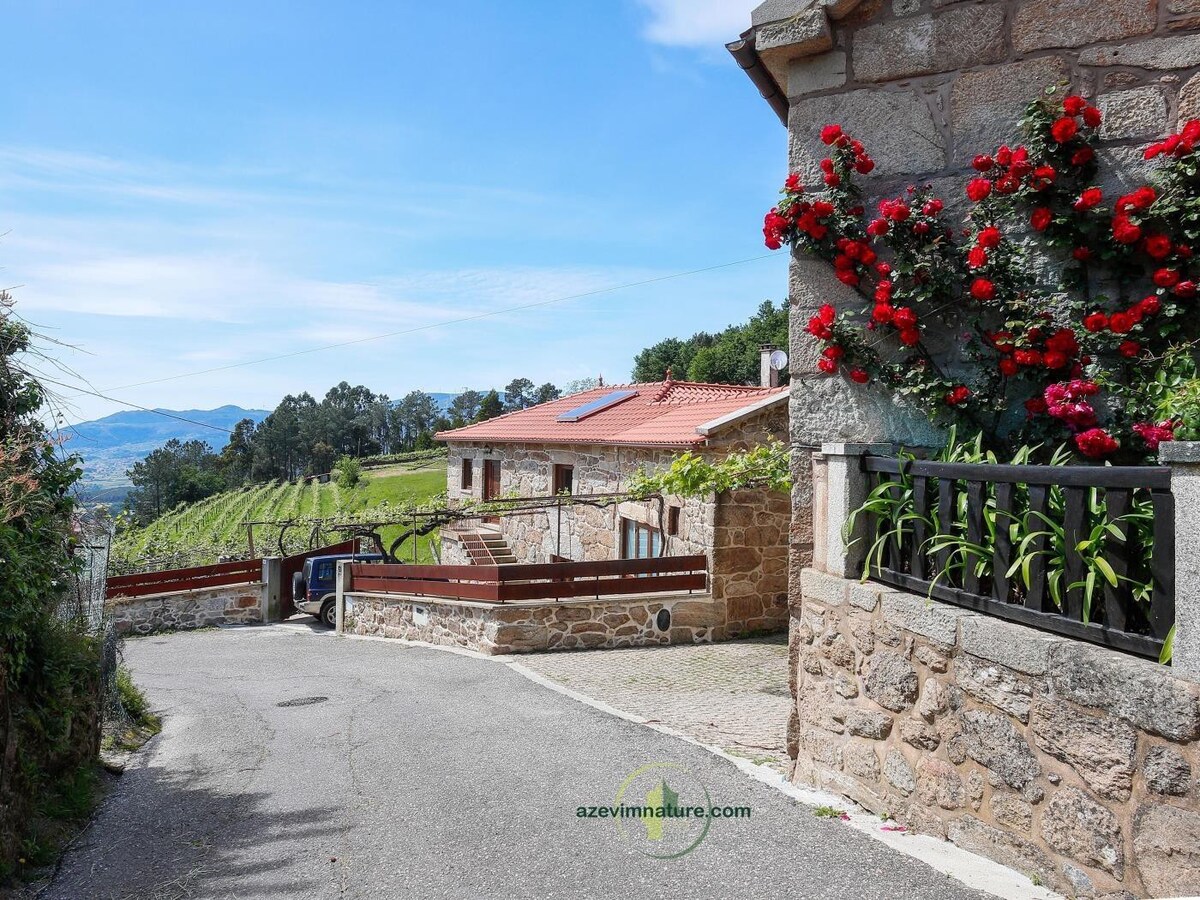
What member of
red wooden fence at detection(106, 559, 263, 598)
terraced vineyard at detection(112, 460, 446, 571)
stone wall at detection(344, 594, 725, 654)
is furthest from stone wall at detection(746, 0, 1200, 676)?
terraced vineyard at detection(112, 460, 446, 571)

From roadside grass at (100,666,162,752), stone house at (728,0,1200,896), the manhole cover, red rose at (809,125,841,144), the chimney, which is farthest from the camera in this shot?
the chimney

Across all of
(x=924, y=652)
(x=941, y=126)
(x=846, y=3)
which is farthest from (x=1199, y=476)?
(x=846, y=3)

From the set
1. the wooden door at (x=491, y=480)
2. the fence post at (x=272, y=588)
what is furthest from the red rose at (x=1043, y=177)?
the wooden door at (x=491, y=480)

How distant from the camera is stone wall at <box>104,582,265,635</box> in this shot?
16578mm

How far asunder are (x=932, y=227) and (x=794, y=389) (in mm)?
1160

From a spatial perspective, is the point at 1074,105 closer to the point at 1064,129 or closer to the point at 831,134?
the point at 1064,129

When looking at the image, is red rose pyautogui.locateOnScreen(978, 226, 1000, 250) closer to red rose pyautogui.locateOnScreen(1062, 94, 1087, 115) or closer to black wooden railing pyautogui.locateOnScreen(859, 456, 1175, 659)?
red rose pyautogui.locateOnScreen(1062, 94, 1087, 115)

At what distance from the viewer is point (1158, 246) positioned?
4.10 m

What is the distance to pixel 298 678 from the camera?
1037 cm

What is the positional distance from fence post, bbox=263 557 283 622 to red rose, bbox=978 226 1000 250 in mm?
16628

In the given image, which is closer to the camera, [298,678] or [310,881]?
[310,881]

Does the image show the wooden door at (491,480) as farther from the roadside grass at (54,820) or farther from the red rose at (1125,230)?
the red rose at (1125,230)

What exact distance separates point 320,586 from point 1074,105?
51.2ft

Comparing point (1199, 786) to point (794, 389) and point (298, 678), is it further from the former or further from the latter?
point (298, 678)
